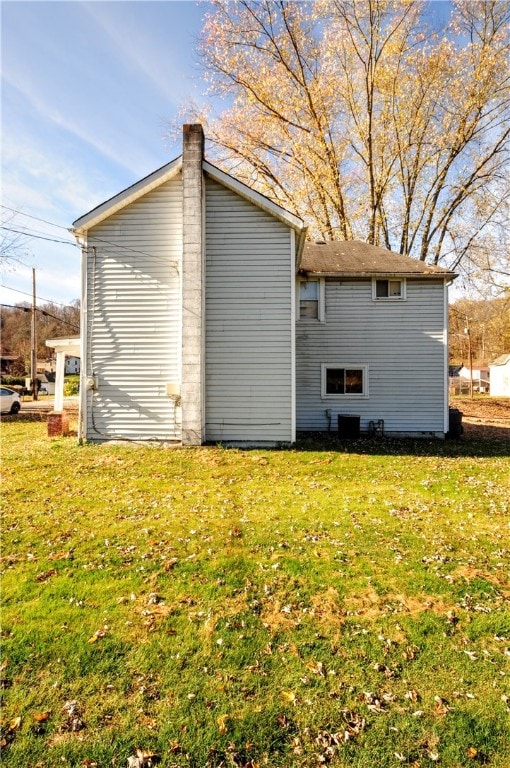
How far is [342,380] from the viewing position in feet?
48.2

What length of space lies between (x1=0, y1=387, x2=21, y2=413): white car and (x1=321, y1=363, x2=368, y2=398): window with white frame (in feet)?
50.0

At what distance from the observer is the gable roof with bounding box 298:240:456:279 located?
553 inches

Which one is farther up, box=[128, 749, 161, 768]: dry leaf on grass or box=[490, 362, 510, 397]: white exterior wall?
box=[490, 362, 510, 397]: white exterior wall

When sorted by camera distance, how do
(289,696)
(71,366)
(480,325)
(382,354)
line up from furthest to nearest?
(71,366) → (480,325) → (382,354) → (289,696)

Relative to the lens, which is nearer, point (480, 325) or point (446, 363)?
point (446, 363)

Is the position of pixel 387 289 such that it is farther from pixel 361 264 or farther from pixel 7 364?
pixel 7 364

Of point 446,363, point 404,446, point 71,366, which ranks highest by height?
point 71,366

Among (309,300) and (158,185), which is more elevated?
(158,185)

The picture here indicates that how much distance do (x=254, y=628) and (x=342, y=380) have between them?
11769 mm

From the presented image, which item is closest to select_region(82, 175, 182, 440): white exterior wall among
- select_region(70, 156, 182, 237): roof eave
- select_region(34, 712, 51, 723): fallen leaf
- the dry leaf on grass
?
select_region(70, 156, 182, 237): roof eave

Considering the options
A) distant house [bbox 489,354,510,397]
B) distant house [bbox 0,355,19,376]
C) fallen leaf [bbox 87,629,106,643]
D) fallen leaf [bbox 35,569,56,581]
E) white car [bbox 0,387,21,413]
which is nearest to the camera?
fallen leaf [bbox 87,629,106,643]

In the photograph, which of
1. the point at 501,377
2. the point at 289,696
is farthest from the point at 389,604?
the point at 501,377

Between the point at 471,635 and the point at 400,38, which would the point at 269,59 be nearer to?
the point at 400,38

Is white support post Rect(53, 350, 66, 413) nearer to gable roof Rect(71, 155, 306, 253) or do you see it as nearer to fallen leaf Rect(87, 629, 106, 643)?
gable roof Rect(71, 155, 306, 253)
